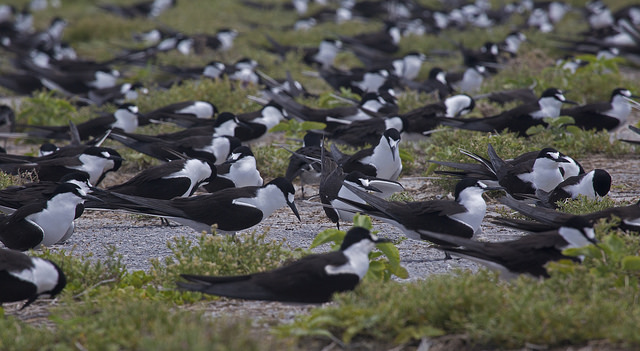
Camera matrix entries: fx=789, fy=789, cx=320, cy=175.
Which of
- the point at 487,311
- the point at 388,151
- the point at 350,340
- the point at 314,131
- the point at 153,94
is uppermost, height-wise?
the point at 487,311

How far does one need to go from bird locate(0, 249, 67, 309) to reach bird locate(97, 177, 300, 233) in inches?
54.1

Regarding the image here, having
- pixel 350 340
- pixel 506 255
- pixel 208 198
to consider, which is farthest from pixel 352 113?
pixel 350 340

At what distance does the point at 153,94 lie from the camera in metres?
A: 10.4

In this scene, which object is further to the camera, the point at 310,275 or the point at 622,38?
the point at 622,38

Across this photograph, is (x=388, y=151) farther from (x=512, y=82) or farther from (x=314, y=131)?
(x=512, y=82)

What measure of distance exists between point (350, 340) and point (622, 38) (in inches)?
500

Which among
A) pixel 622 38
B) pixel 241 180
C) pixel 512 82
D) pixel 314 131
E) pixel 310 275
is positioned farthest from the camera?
pixel 622 38

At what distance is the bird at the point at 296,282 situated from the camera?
3699mm

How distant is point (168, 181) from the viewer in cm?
607

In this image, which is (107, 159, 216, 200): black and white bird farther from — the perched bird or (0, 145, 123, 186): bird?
the perched bird

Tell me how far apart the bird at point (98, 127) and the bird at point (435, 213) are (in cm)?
465

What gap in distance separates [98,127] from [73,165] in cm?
227

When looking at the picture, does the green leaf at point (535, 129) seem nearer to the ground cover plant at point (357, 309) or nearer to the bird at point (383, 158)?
the bird at point (383, 158)

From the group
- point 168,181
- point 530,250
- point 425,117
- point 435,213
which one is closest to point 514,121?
point 425,117
